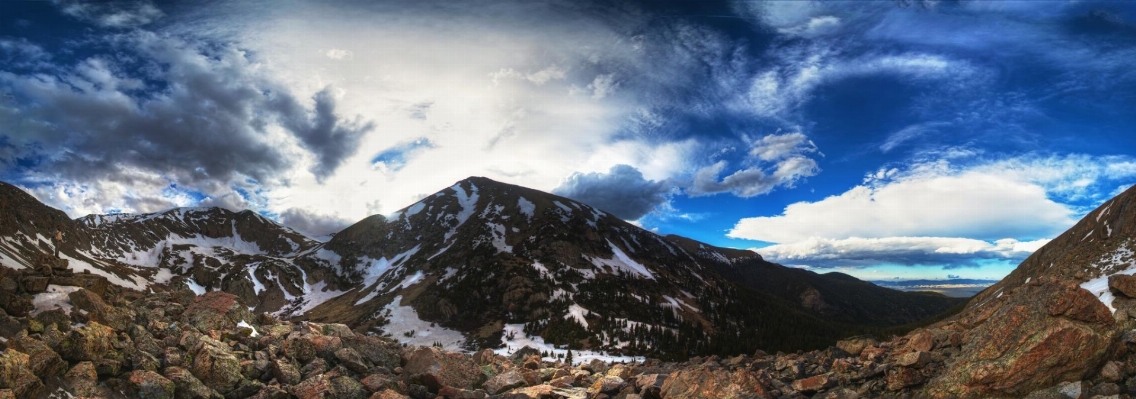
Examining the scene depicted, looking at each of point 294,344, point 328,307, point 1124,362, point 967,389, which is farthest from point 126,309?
point 328,307

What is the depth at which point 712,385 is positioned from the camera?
15.7m

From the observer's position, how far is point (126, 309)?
61.1 ft

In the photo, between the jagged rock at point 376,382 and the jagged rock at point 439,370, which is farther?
the jagged rock at point 439,370

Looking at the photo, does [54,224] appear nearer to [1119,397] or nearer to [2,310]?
[2,310]

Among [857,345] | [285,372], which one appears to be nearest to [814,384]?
[857,345]

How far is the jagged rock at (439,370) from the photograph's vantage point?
18.5m

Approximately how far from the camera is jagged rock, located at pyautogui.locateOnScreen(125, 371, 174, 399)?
13.5 m

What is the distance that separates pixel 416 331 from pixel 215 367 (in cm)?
13132

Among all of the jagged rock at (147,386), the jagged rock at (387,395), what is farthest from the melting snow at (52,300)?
the jagged rock at (387,395)

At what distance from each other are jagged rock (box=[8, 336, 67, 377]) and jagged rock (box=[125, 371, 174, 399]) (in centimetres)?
160

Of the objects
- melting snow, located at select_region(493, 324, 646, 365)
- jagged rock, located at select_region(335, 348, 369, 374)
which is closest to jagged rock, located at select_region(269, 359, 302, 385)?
jagged rock, located at select_region(335, 348, 369, 374)

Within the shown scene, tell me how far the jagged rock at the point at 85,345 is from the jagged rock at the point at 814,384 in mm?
22886

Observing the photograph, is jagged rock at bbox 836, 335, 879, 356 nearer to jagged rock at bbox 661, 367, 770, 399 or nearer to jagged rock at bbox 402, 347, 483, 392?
jagged rock at bbox 661, 367, 770, 399

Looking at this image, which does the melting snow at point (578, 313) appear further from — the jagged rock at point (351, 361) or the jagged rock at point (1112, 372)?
the jagged rock at point (1112, 372)
